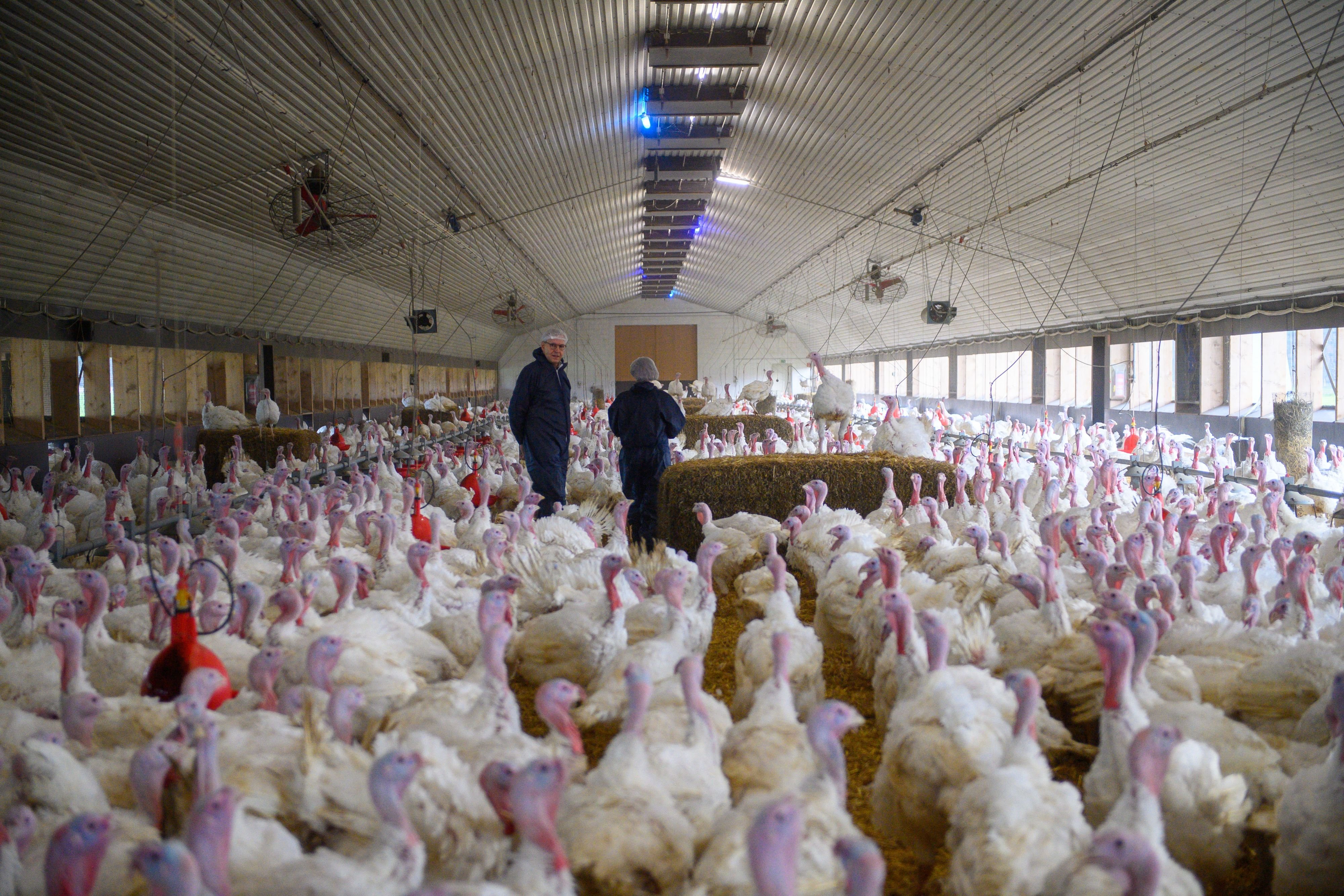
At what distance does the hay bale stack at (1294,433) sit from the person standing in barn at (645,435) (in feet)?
27.3

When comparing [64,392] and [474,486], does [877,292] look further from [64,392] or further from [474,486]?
[64,392]

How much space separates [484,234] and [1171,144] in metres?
11.6

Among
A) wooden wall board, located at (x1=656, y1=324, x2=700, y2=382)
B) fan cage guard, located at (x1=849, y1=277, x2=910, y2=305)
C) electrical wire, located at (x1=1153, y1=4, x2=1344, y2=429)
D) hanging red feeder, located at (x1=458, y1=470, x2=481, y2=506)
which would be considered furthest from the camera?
wooden wall board, located at (x1=656, y1=324, x2=700, y2=382)

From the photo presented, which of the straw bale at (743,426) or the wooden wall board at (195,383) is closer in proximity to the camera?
the straw bale at (743,426)

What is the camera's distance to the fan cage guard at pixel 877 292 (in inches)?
492

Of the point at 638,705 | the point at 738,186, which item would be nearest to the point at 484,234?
the point at 738,186

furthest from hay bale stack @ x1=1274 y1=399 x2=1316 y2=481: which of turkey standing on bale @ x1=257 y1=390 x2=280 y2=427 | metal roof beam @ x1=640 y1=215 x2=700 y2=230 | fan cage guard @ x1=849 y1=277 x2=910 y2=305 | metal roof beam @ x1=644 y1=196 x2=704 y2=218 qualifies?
turkey standing on bale @ x1=257 y1=390 x2=280 y2=427

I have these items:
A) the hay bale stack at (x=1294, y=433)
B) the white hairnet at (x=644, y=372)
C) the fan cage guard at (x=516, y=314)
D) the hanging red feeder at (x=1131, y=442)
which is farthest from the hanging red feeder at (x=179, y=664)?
the fan cage guard at (x=516, y=314)

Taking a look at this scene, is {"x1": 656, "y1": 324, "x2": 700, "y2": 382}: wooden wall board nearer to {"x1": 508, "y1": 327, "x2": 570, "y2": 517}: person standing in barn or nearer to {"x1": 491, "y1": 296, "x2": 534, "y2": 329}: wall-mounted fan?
{"x1": 491, "y1": 296, "x2": 534, "y2": 329}: wall-mounted fan

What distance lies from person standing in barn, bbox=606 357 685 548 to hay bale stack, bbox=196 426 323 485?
6.39 meters

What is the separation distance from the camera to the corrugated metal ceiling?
6824 mm

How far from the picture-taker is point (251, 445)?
1192 centimetres

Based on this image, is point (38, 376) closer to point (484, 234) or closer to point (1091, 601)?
point (484, 234)

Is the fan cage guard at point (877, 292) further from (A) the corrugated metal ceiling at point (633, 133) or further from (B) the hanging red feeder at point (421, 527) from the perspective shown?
(B) the hanging red feeder at point (421, 527)
